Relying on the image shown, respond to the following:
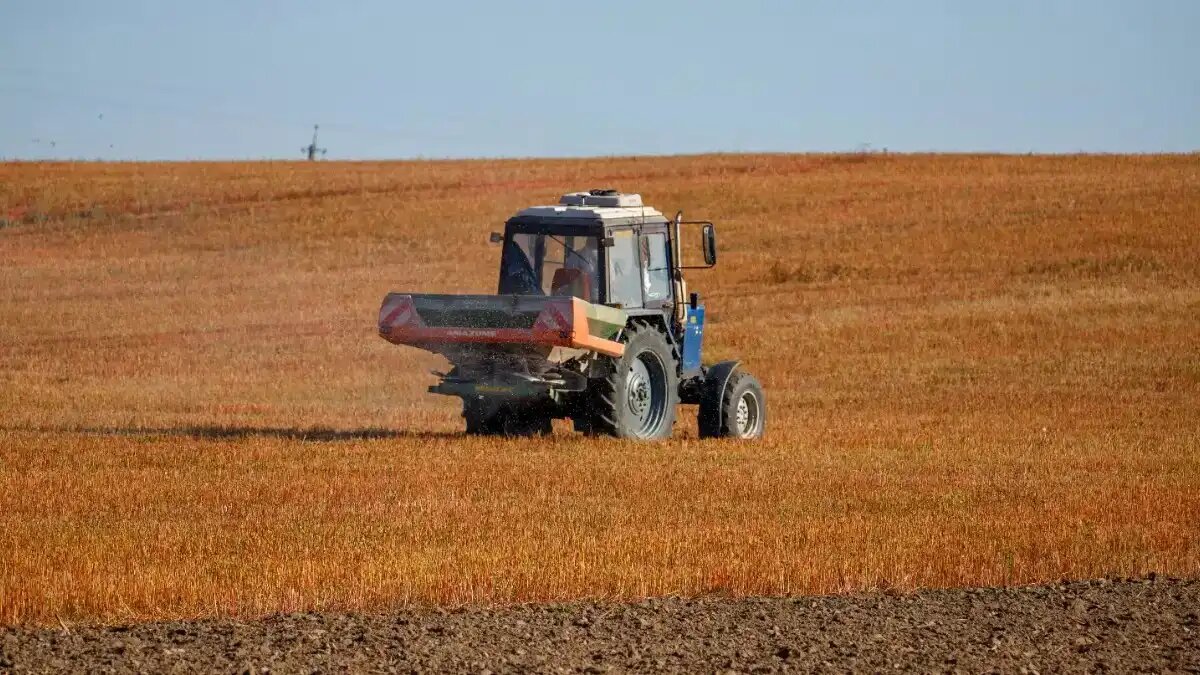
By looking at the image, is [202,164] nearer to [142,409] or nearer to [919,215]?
[919,215]

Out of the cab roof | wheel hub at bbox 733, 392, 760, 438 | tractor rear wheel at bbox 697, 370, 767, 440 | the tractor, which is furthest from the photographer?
wheel hub at bbox 733, 392, 760, 438

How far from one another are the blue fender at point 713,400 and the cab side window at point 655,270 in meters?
0.93

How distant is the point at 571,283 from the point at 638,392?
1215 mm

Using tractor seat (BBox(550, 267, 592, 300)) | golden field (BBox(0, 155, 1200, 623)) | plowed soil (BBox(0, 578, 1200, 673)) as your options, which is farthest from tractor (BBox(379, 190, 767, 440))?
plowed soil (BBox(0, 578, 1200, 673))

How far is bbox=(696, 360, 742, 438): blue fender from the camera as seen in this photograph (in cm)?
1708

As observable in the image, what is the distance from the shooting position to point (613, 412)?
53.2 feet

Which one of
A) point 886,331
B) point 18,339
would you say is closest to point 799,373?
point 886,331

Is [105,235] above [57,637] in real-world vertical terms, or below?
above

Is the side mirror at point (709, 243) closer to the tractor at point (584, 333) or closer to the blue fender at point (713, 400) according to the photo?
the tractor at point (584, 333)

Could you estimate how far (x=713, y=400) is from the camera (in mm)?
17125

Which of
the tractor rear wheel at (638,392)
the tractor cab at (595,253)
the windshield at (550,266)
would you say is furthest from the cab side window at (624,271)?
the tractor rear wheel at (638,392)

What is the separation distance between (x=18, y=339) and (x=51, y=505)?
1764 cm

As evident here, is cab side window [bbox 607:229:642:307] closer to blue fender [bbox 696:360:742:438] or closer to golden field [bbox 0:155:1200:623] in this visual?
blue fender [bbox 696:360:742:438]

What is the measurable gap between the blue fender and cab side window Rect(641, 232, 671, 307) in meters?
0.93
